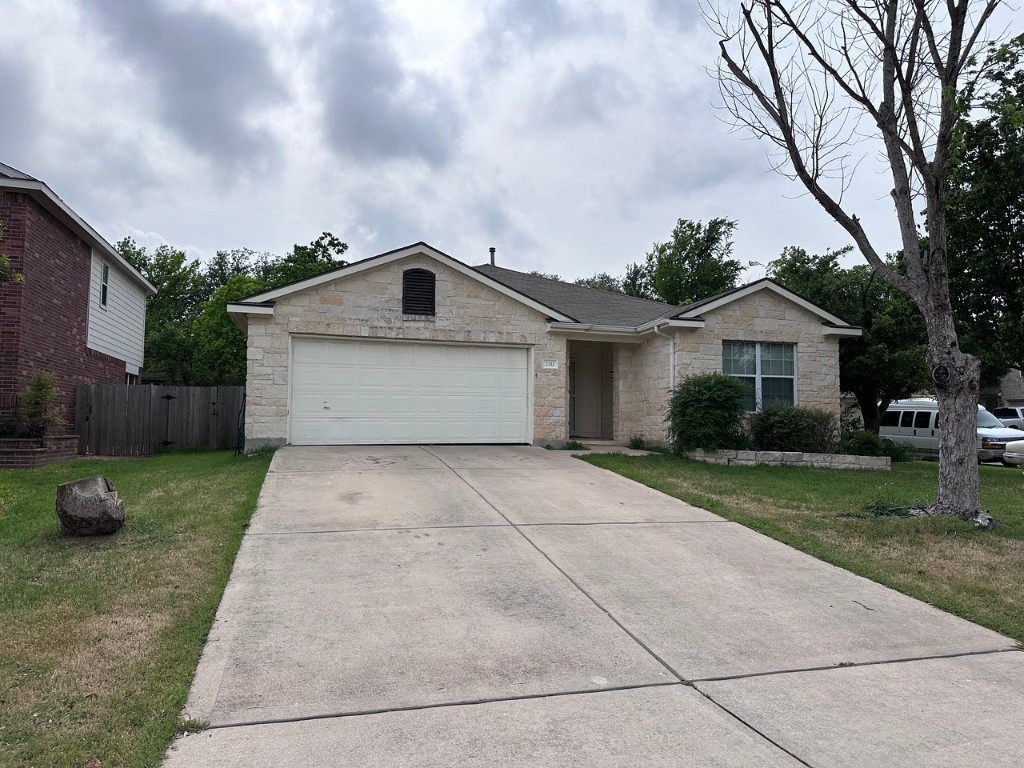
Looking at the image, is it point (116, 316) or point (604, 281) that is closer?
point (116, 316)

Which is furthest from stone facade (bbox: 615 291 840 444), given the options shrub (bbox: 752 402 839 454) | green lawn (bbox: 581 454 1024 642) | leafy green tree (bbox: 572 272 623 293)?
leafy green tree (bbox: 572 272 623 293)

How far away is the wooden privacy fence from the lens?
1592 cm

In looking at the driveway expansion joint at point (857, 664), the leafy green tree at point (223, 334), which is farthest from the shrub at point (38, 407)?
the leafy green tree at point (223, 334)

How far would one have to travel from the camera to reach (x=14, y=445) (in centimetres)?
1282

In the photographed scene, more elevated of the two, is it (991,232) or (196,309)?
(196,309)

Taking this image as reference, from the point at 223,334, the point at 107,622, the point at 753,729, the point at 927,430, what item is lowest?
the point at 753,729

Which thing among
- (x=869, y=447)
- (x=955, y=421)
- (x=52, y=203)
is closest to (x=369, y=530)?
(x=955, y=421)

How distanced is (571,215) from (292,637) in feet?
60.2

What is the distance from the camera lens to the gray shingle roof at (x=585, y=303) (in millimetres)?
16300

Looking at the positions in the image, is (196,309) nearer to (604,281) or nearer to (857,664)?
(604,281)

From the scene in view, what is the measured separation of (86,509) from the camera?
6.15 meters

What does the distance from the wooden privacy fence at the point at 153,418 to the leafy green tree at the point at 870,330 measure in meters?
15.7

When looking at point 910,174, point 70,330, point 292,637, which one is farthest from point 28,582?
point 70,330

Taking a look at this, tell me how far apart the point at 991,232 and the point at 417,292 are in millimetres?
12063
